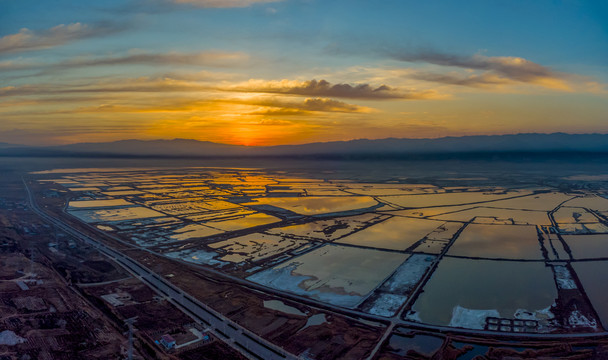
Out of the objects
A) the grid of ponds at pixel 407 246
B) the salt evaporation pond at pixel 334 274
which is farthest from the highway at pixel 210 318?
the salt evaporation pond at pixel 334 274

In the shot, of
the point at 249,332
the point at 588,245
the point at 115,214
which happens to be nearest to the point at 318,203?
the point at 115,214

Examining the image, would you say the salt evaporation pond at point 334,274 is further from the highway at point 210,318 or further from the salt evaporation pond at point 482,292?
the highway at point 210,318

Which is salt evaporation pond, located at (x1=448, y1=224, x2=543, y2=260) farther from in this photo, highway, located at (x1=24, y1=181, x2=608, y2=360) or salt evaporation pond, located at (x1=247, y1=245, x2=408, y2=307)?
highway, located at (x1=24, y1=181, x2=608, y2=360)

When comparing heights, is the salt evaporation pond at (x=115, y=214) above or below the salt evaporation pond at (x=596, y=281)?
below

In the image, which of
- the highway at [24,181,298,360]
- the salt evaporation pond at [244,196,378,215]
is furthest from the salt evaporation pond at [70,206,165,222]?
the highway at [24,181,298,360]

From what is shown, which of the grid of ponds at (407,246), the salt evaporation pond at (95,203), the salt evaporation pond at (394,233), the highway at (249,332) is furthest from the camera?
the salt evaporation pond at (95,203)

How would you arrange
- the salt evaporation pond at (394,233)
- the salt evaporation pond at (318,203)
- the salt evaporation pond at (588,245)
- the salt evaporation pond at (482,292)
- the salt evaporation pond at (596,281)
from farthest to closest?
the salt evaporation pond at (318,203) → the salt evaporation pond at (394,233) → the salt evaporation pond at (588,245) → the salt evaporation pond at (596,281) → the salt evaporation pond at (482,292)

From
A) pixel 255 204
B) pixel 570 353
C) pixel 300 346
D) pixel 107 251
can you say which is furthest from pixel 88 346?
pixel 255 204

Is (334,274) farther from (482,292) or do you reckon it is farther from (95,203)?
(95,203)
